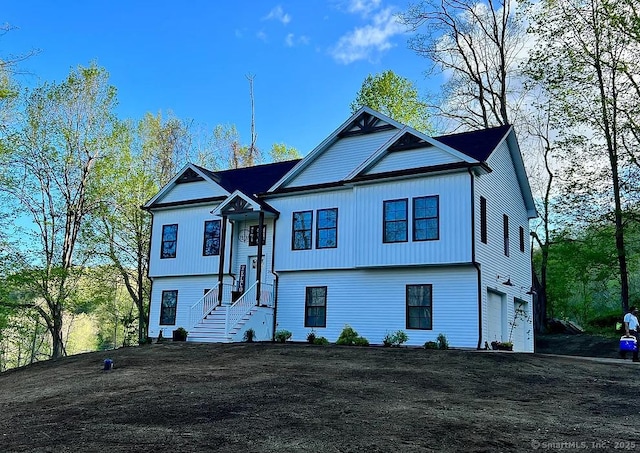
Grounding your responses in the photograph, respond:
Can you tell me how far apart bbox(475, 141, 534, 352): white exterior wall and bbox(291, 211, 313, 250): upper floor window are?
6.60 m

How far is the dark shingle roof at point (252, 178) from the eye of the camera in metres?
24.8

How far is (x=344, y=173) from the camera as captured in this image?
70.5 feet

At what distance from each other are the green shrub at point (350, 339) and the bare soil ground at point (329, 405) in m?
3.27

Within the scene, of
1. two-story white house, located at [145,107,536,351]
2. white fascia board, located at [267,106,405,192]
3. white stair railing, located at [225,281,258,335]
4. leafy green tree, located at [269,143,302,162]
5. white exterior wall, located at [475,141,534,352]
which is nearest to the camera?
two-story white house, located at [145,107,536,351]

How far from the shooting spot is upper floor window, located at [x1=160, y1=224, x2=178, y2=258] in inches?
986

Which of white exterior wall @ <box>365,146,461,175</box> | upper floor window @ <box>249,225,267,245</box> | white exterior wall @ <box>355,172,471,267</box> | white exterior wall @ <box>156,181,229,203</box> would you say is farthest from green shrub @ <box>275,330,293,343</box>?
white exterior wall @ <box>156,181,229,203</box>

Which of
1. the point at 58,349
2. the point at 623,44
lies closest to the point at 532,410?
the point at 623,44

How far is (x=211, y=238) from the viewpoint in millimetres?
24125

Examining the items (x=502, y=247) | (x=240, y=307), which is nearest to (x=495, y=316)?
(x=502, y=247)

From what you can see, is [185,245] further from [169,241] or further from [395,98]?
[395,98]

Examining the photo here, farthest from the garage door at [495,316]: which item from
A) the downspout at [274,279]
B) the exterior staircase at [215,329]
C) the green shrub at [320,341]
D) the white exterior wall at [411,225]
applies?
the exterior staircase at [215,329]

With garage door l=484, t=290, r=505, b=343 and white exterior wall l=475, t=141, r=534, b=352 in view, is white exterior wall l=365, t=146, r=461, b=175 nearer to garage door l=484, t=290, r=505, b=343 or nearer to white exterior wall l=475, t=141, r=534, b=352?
white exterior wall l=475, t=141, r=534, b=352

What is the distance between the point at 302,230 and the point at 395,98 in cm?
1786

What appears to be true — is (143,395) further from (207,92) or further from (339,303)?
(207,92)
